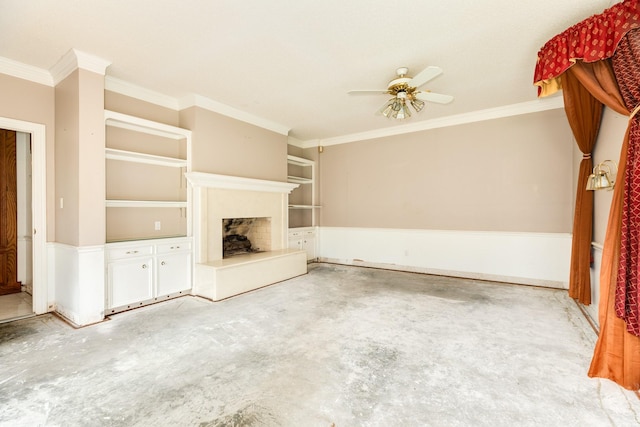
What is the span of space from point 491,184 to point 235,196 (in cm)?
425

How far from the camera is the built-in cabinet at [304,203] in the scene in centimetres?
639

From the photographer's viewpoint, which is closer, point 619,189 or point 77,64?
point 619,189

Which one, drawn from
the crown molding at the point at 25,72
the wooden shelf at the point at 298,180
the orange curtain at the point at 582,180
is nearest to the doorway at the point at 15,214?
the crown molding at the point at 25,72

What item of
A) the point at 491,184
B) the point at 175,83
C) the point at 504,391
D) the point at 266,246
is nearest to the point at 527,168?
the point at 491,184

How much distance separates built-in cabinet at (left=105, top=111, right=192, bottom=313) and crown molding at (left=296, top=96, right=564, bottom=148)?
3375 millimetres

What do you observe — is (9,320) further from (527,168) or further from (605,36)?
(527,168)

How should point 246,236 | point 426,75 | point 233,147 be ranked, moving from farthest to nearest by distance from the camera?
point 246,236, point 233,147, point 426,75

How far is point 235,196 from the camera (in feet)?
15.0

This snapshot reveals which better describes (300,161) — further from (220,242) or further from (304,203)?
(220,242)

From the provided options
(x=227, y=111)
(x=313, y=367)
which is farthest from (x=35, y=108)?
(x=313, y=367)

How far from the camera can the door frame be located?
3289 mm

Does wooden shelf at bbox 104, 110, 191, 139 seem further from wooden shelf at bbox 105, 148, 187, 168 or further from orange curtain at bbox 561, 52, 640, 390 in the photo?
orange curtain at bbox 561, 52, 640, 390

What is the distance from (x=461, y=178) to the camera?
201 inches

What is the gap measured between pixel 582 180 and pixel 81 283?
18.8ft
